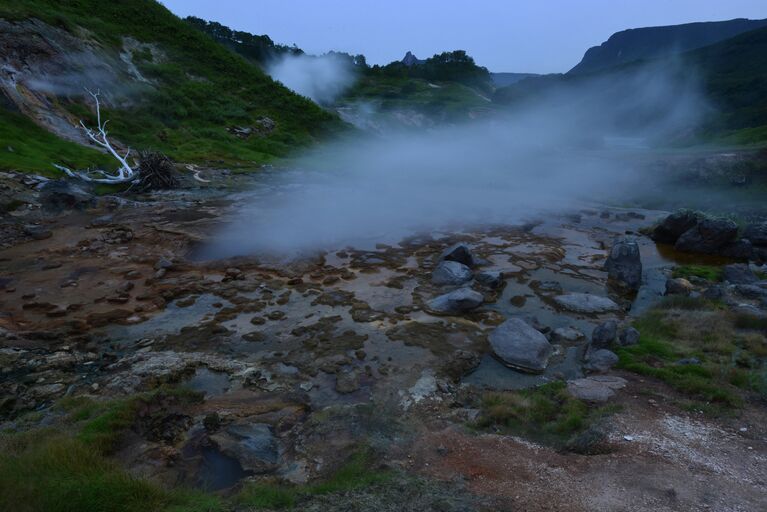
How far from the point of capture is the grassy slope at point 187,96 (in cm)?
3597

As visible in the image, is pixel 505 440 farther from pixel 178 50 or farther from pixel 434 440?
pixel 178 50

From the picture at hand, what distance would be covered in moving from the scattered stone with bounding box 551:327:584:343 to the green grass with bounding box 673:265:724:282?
7.43 m

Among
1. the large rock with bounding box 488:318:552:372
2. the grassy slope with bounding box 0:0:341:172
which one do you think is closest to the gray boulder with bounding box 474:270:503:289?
the large rock with bounding box 488:318:552:372

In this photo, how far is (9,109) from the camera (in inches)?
1100

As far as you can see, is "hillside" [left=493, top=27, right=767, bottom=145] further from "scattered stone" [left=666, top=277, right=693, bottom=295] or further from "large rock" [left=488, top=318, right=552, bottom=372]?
"large rock" [left=488, top=318, right=552, bottom=372]

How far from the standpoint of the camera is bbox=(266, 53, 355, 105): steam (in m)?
71.8

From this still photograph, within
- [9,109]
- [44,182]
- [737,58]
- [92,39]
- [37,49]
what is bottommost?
[44,182]

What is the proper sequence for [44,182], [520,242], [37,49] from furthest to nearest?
[37,49], [44,182], [520,242]

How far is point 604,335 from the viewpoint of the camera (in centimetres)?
1097

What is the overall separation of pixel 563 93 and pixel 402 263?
8902 cm

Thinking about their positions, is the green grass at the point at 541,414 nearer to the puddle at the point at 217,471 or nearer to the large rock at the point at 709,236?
the puddle at the point at 217,471

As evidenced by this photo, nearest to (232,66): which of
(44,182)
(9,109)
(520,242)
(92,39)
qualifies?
(92,39)

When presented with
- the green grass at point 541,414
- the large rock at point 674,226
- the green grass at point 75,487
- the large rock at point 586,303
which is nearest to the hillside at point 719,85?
the large rock at point 674,226

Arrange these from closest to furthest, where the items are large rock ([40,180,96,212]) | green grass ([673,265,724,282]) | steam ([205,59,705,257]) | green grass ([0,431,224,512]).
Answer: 1. green grass ([0,431,224,512])
2. green grass ([673,265,724,282])
3. large rock ([40,180,96,212])
4. steam ([205,59,705,257])
